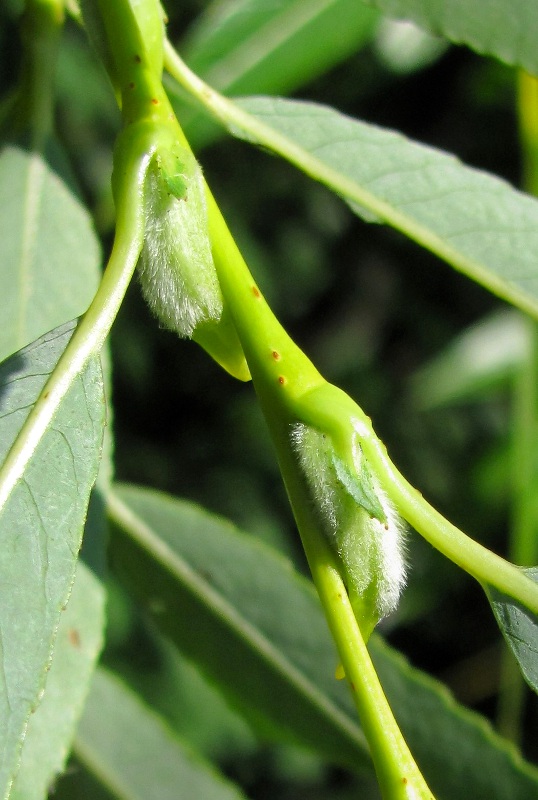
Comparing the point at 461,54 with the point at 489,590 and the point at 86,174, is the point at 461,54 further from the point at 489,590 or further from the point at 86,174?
the point at 489,590

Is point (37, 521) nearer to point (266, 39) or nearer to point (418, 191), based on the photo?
point (418, 191)

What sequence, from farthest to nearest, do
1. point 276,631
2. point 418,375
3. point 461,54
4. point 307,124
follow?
point 418,375 → point 461,54 → point 276,631 → point 307,124

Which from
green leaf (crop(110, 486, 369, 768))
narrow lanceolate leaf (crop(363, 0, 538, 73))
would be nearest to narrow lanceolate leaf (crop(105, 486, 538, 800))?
green leaf (crop(110, 486, 369, 768))

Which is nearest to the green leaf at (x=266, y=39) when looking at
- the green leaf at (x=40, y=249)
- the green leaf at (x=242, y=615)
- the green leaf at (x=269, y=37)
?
the green leaf at (x=269, y=37)

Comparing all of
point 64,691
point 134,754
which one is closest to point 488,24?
point 64,691

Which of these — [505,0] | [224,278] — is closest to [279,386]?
[224,278]
